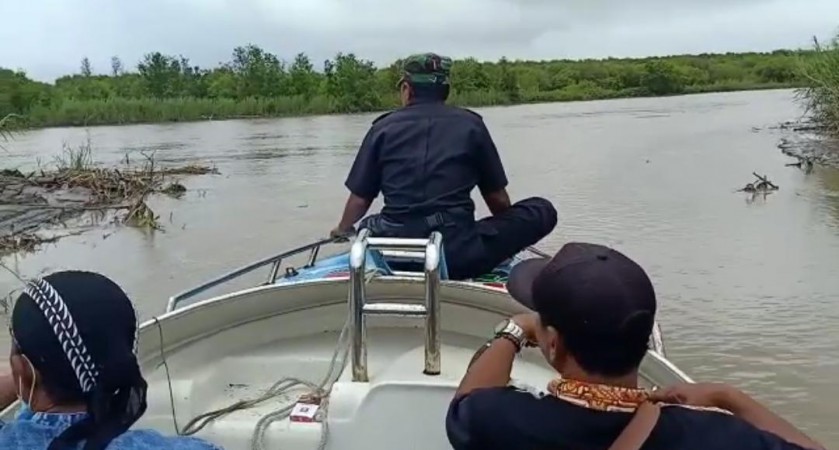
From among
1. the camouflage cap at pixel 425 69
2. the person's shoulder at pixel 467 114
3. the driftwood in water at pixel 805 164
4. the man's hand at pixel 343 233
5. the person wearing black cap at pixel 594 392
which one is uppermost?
the camouflage cap at pixel 425 69

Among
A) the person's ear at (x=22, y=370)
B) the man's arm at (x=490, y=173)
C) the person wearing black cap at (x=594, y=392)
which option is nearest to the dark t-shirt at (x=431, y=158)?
the man's arm at (x=490, y=173)

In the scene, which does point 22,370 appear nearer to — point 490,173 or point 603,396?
point 603,396

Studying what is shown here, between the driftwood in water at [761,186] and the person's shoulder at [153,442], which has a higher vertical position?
the person's shoulder at [153,442]

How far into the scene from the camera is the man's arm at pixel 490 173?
175 inches

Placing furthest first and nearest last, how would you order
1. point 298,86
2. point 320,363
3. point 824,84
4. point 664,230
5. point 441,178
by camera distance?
1. point 298,86
2. point 824,84
3. point 664,230
4. point 441,178
5. point 320,363

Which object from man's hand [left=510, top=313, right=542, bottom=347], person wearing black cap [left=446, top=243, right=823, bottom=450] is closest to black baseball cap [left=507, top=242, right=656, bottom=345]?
person wearing black cap [left=446, top=243, right=823, bottom=450]

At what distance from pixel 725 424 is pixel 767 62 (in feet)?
246

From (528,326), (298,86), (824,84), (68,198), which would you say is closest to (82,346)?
(528,326)

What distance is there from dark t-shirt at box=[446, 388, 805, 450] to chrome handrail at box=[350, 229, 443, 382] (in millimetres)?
1021

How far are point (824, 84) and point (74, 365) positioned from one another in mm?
22010

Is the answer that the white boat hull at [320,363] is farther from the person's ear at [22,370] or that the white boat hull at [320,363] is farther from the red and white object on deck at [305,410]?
the person's ear at [22,370]

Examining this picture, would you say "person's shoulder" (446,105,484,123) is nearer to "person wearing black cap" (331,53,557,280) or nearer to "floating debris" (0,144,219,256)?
"person wearing black cap" (331,53,557,280)

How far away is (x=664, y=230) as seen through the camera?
12.1m

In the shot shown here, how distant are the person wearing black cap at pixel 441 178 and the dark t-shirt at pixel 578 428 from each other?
2.35 meters
